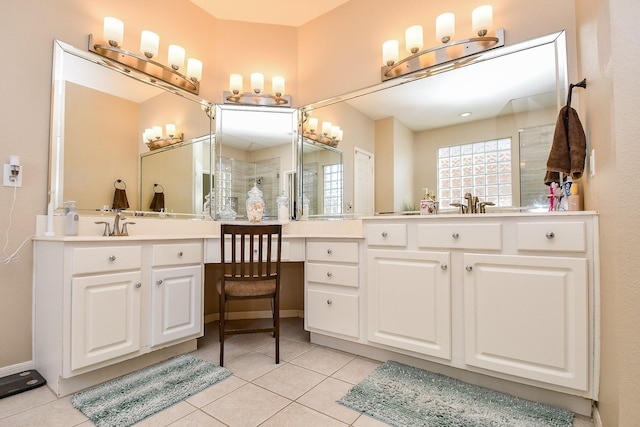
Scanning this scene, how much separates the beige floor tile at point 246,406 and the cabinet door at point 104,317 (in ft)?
2.17

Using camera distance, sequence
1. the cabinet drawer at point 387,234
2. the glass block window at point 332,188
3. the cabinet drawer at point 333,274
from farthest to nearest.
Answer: the glass block window at point 332,188 < the cabinet drawer at point 333,274 < the cabinet drawer at point 387,234

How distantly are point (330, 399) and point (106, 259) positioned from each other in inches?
56.5

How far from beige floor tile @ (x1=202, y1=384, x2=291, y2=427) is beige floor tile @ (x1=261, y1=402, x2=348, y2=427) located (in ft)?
0.12

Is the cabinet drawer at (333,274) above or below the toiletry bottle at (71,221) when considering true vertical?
below

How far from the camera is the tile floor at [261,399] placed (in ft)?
4.66

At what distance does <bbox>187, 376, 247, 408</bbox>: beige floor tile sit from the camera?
158 cm

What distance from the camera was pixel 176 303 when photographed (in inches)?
81.4

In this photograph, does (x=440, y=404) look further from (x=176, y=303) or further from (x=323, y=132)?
(x=323, y=132)

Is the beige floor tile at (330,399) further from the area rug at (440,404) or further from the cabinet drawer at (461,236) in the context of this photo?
the cabinet drawer at (461,236)

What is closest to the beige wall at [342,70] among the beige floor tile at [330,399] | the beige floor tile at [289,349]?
the beige floor tile at [330,399]

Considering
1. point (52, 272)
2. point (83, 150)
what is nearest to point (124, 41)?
point (83, 150)

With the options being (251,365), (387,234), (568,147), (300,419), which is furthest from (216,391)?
(568,147)

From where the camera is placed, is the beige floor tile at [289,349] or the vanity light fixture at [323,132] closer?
the beige floor tile at [289,349]

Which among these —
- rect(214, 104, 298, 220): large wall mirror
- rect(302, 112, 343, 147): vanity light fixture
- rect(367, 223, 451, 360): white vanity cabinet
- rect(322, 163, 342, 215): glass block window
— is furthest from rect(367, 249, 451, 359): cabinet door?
rect(214, 104, 298, 220): large wall mirror
